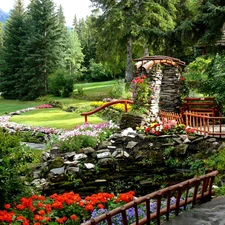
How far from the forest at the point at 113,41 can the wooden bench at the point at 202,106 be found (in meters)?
0.44

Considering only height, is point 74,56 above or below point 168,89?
above

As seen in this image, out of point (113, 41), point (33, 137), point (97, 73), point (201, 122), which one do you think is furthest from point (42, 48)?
point (201, 122)

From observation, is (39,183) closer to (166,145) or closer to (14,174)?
(14,174)

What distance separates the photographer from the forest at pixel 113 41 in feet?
37.7

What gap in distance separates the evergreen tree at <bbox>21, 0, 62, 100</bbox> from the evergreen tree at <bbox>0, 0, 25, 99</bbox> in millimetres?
1876

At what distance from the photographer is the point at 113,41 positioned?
22609 mm

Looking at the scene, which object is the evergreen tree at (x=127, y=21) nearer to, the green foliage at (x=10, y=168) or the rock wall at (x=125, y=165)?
the rock wall at (x=125, y=165)

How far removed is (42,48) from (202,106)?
73.2 feet

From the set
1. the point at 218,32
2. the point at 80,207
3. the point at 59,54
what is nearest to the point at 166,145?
the point at 80,207

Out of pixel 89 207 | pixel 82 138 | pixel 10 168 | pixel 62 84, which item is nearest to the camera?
pixel 89 207

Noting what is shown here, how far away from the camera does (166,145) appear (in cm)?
815

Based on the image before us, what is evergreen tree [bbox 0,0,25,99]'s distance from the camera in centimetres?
3200

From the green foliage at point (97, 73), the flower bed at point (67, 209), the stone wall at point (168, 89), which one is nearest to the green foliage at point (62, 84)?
the green foliage at point (97, 73)

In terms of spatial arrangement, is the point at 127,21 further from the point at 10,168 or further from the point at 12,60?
the point at 10,168
